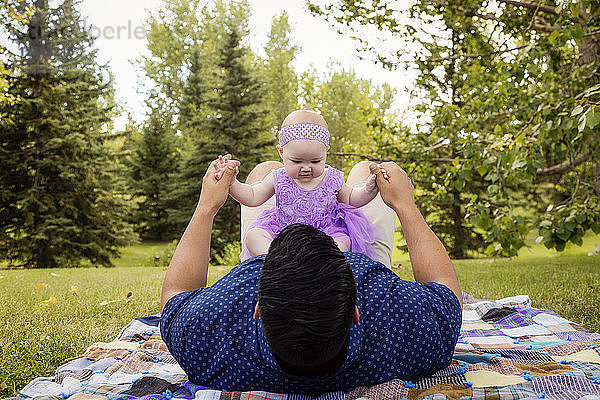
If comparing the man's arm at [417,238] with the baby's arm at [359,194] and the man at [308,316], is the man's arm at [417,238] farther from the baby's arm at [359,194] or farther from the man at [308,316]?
the baby's arm at [359,194]

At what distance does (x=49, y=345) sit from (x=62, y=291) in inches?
93.1

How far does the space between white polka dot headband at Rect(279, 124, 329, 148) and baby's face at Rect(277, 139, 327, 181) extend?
2cm

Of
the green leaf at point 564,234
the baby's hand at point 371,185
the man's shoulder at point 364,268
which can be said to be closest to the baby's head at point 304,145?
the baby's hand at point 371,185

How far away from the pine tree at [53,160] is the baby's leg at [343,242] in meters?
10.5

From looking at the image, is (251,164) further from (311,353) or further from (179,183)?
(311,353)

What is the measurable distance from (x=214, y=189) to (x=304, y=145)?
566 mm

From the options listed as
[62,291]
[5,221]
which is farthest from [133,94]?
[62,291]

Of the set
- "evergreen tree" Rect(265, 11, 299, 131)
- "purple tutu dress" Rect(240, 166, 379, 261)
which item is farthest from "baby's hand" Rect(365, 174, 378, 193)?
"evergreen tree" Rect(265, 11, 299, 131)

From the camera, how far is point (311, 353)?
1279mm

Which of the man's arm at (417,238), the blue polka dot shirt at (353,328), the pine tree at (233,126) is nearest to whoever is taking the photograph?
the blue polka dot shirt at (353,328)

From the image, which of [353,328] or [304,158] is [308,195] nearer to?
[304,158]

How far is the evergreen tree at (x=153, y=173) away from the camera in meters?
16.7

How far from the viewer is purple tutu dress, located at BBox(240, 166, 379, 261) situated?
8.39 feet

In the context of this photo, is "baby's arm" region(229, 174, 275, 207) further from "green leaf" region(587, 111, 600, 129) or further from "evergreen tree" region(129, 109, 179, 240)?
"evergreen tree" region(129, 109, 179, 240)
